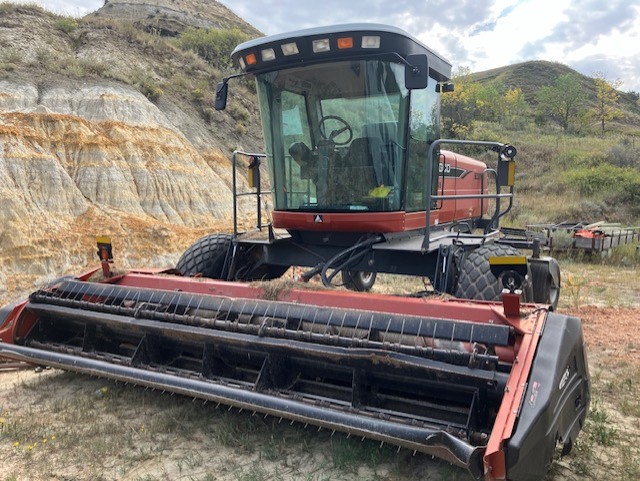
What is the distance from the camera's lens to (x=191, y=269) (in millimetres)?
5125

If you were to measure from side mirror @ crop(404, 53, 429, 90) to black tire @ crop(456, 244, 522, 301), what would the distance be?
4.59 feet

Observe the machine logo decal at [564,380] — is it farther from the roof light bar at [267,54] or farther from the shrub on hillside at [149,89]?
the shrub on hillside at [149,89]

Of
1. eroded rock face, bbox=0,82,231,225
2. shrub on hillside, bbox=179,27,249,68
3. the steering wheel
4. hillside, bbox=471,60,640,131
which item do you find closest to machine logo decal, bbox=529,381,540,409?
the steering wheel

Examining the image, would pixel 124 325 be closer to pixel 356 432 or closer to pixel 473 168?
pixel 356 432

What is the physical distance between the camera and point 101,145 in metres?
12.4

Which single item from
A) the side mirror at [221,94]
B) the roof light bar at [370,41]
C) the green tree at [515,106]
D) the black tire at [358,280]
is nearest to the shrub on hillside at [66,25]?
the black tire at [358,280]

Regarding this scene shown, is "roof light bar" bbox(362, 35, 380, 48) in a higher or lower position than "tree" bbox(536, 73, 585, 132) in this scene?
lower

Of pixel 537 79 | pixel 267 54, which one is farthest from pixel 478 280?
pixel 537 79

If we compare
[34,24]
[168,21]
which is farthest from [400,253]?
[168,21]

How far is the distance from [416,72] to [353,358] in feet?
7.58

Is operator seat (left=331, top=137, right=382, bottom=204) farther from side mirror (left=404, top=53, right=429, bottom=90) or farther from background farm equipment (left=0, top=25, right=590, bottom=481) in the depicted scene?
side mirror (left=404, top=53, right=429, bottom=90)

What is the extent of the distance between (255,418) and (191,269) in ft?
6.57

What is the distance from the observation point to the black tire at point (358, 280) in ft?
23.3

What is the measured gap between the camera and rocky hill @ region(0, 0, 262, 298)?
33.2 feet
